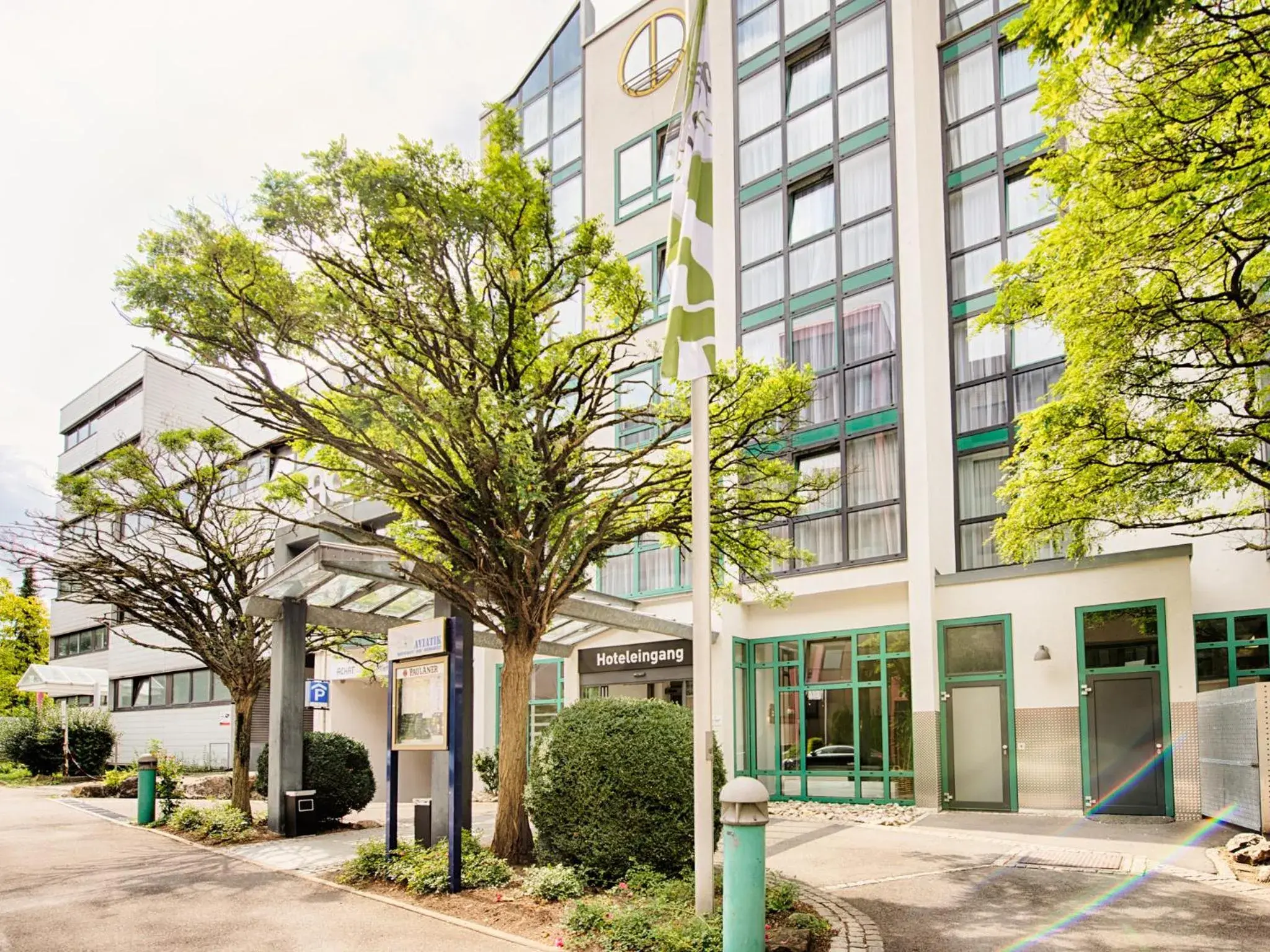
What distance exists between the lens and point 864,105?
70.2ft

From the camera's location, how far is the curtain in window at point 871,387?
20.1 m

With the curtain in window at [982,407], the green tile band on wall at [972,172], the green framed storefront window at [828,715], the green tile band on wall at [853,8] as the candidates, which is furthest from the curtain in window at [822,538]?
the green tile band on wall at [853,8]

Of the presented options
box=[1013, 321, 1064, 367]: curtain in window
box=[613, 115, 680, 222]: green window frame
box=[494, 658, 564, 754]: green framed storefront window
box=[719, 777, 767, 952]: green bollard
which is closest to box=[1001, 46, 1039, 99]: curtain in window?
box=[1013, 321, 1064, 367]: curtain in window

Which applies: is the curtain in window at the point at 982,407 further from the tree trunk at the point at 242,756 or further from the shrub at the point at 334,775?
the tree trunk at the point at 242,756

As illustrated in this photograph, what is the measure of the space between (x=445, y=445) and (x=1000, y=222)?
13.3 metres

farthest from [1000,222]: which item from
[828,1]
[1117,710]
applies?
[1117,710]

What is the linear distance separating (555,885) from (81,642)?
160 ft

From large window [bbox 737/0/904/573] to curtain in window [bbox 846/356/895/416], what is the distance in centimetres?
2

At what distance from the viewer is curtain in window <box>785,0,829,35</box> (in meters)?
22.5

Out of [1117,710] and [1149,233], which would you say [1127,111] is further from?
[1117,710]

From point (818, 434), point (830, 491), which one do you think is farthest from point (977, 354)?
point (830, 491)

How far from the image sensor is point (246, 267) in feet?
34.1

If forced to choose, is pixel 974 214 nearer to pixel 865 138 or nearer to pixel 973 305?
pixel 973 305

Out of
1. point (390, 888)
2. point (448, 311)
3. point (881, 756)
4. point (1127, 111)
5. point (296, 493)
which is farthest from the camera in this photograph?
point (881, 756)
